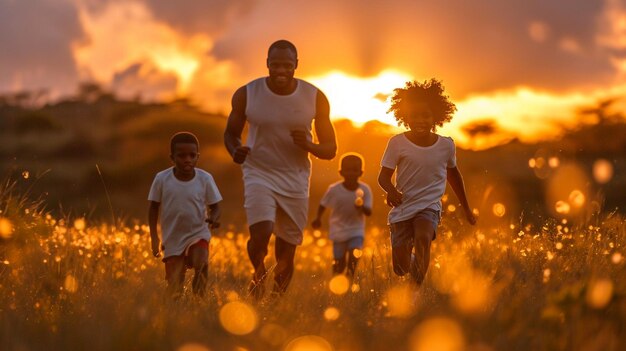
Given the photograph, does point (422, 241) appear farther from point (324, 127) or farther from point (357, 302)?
point (357, 302)

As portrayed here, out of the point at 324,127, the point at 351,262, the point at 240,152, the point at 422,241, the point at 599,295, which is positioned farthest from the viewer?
the point at 351,262

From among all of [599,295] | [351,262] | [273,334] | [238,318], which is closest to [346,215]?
[351,262]

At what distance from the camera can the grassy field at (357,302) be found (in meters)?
5.62

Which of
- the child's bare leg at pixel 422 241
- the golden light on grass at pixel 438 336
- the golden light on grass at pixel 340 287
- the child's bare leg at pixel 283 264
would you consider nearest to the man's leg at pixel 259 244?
the child's bare leg at pixel 283 264

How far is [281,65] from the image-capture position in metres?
8.66

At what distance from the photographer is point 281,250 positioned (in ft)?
30.1

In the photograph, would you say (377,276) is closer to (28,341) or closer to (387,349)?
(387,349)

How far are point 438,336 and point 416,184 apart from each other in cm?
335

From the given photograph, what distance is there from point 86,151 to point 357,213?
35.9 m

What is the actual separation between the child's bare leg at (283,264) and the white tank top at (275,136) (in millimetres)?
555

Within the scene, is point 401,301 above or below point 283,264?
below

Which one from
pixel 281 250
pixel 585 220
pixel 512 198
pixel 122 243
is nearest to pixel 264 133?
pixel 281 250

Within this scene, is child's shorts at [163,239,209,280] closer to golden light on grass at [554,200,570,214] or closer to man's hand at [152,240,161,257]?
man's hand at [152,240,161,257]

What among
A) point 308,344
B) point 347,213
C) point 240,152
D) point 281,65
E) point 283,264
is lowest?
point 308,344
